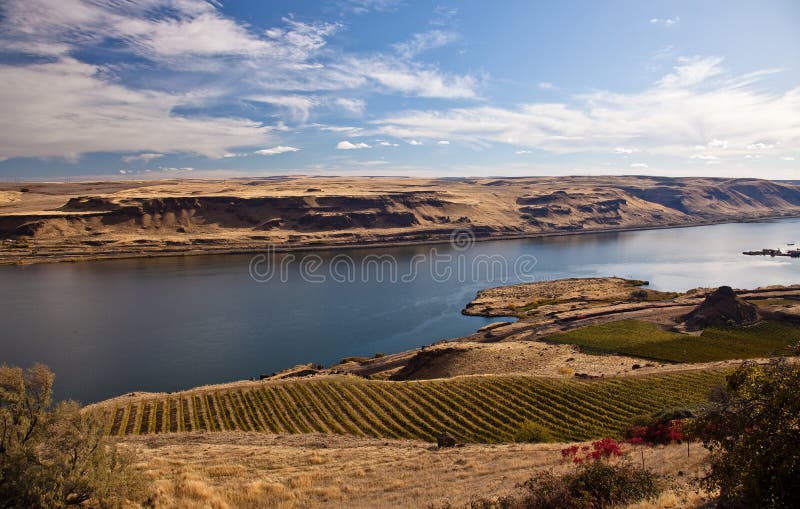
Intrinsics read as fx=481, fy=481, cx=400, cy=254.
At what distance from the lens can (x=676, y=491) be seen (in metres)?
15.5

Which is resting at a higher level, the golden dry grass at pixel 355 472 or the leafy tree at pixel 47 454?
the leafy tree at pixel 47 454

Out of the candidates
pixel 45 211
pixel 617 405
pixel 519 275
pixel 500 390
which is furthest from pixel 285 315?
pixel 45 211

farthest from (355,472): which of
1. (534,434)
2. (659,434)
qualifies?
(659,434)

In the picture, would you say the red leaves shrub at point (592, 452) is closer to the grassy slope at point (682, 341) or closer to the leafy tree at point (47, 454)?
the leafy tree at point (47, 454)

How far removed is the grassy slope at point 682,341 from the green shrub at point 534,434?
26.5 m

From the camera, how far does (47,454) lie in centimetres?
1504

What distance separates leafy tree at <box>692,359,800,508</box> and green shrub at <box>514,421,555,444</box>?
61.9 feet

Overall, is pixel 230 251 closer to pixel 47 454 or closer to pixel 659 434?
pixel 47 454

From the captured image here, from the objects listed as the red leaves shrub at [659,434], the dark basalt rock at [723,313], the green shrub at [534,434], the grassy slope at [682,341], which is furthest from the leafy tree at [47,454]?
the dark basalt rock at [723,313]

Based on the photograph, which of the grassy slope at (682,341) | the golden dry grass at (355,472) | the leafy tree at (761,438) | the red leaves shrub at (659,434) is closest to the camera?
the leafy tree at (761,438)

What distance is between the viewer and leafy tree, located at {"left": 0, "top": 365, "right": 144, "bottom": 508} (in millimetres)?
13828

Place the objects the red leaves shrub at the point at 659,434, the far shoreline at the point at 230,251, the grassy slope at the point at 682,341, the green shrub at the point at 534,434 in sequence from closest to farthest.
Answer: the red leaves shrub at the point at 659,434 < the green shrub at the point at 534,434 < the grassy slope at the point at 682,341 < the far shoreline at the point at 230,251

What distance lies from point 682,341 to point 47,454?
61.0 m

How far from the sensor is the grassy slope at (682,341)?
51.9m
